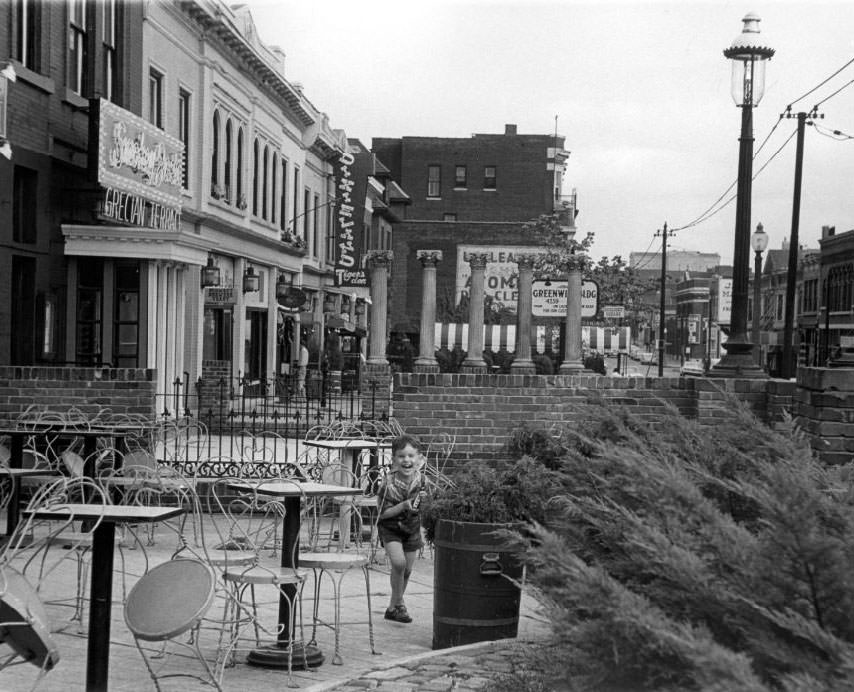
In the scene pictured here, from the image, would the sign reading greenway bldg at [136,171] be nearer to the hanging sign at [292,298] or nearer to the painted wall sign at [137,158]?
the painted wall sign at [137,158]

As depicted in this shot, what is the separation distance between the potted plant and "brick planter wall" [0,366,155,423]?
657cm

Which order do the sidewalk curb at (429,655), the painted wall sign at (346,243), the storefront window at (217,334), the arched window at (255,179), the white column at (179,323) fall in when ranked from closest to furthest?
the sidewalk curb at (429,655) → the white column at (179,323) → the storefront window at (217,334) → the arched window at (255,179) → the painted wall sign at (346,243)

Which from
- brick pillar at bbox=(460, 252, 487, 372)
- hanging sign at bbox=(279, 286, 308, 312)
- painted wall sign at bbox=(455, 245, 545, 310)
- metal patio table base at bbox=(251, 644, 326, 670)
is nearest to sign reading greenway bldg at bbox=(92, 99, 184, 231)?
brick pillar at bbox=(460, 252, 487, 372)

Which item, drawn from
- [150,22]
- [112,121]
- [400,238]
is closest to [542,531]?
[112,121]

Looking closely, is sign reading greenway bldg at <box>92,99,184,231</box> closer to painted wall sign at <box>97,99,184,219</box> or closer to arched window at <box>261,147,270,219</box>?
painted wall sign at <box>97,99,184,219</box>

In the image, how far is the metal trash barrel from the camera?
7.41 m

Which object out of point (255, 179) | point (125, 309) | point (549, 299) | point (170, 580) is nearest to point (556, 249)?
point (255, 179)

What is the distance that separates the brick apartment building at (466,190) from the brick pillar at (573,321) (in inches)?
1924

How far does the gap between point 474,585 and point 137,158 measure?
46.5 ft

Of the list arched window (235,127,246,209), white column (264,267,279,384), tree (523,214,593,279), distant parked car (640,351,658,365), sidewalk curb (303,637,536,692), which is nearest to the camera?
sidewalk curb (303,637,536,692)

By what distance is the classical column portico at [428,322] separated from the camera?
22.2m

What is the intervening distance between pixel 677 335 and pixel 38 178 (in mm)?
134898

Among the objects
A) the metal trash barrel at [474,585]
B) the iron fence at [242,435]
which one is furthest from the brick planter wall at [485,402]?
the metal trash barrel at [474,585]

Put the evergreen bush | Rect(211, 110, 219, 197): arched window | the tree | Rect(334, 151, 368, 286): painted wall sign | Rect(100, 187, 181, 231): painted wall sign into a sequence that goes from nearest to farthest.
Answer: the evergreen bush, Rect(100, 187, 181, 231): painted wall sign, Rect(211, 110, 219, 197): arched window, Rect(334, 151, 368, 286): painted wall sign, the tree
